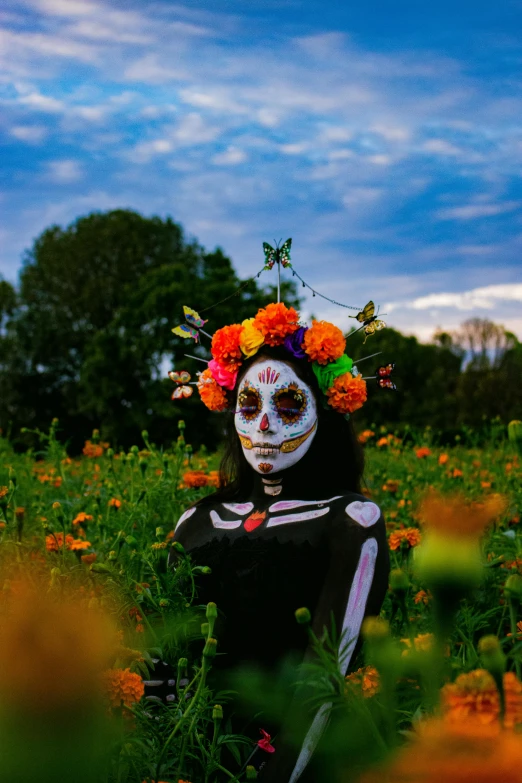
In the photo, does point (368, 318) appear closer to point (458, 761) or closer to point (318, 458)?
point (318, 458)

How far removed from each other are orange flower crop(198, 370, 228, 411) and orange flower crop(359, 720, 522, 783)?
253cm

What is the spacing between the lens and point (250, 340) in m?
2.92

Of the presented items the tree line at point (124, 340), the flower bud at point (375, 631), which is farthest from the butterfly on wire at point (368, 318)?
the tree line at point (124, 340)

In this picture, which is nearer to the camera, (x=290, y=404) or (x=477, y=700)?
(x=477, y=700)

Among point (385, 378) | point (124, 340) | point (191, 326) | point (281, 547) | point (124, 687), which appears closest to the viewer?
point (124, 687)

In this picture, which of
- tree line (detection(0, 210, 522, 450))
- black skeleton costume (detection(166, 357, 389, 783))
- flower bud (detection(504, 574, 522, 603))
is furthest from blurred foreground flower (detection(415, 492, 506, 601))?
tree line (detection(0, 210, 522, 450))

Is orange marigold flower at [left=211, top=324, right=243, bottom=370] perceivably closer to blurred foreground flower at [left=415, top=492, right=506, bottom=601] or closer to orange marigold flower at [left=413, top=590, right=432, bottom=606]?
orange marigold flower at [left=413, top=590, right=432, bottom=606]

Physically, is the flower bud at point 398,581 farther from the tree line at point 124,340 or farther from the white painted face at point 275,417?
the tree line at point 124,340

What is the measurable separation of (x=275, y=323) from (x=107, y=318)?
23417mm

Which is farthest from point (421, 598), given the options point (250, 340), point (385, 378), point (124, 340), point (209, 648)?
point (124, 340)

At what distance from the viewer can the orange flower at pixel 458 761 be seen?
0.47m

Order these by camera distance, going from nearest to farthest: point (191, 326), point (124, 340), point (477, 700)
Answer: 1. point (477, 700)
2. point (191, 326)
3. point (124, 340)

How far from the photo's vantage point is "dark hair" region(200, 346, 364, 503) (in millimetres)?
2852

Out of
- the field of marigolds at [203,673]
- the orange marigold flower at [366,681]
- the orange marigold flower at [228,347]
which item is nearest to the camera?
the field of marigolds at [203,673]
